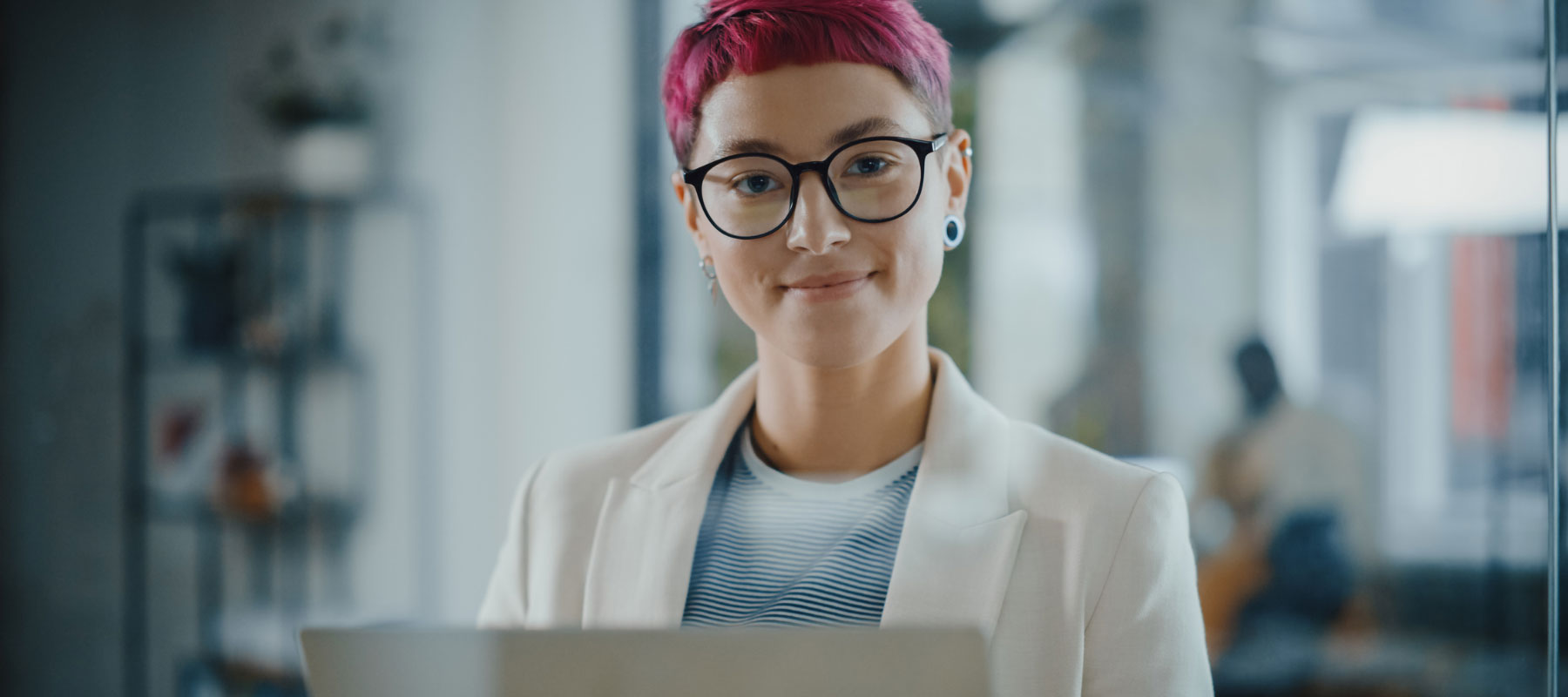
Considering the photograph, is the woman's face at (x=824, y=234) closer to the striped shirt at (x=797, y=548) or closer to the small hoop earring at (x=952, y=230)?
the small hoop earring at (x=952, y=230)

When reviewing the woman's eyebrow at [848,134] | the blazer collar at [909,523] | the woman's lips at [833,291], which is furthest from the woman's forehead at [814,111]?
the blazer collar at [909,523]

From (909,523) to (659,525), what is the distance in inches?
10.4

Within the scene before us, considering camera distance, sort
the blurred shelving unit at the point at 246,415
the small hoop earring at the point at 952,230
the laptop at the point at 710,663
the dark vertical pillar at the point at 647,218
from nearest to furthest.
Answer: the laptop at the point at 710,663 < the small hoop earring at the point at 952,230 < the dark vertical pillar at the point at 647,218 < the blurred shelving unit at the point at 246,415

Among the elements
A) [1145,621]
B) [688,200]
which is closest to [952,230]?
[688,200]

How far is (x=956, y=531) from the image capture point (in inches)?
37.5

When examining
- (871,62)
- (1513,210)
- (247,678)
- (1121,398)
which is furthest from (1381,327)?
(247,678)

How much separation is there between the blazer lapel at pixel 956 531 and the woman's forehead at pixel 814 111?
A: 28 centimetres

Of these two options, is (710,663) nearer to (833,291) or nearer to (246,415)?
(833,291)

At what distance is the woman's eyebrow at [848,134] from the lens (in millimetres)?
924

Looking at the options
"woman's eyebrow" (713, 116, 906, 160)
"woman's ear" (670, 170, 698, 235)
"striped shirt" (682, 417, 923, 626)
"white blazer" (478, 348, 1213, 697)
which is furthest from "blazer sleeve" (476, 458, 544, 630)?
"woman's eyebrow" (713, 116, 906, 160)

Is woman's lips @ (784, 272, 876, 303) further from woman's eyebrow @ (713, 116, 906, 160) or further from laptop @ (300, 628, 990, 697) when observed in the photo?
laptop @ (300, 628, 990, 697)

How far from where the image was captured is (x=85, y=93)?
1615 millimetres

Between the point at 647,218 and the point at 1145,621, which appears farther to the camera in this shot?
the point at 647,218

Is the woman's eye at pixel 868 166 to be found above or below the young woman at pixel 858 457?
above
